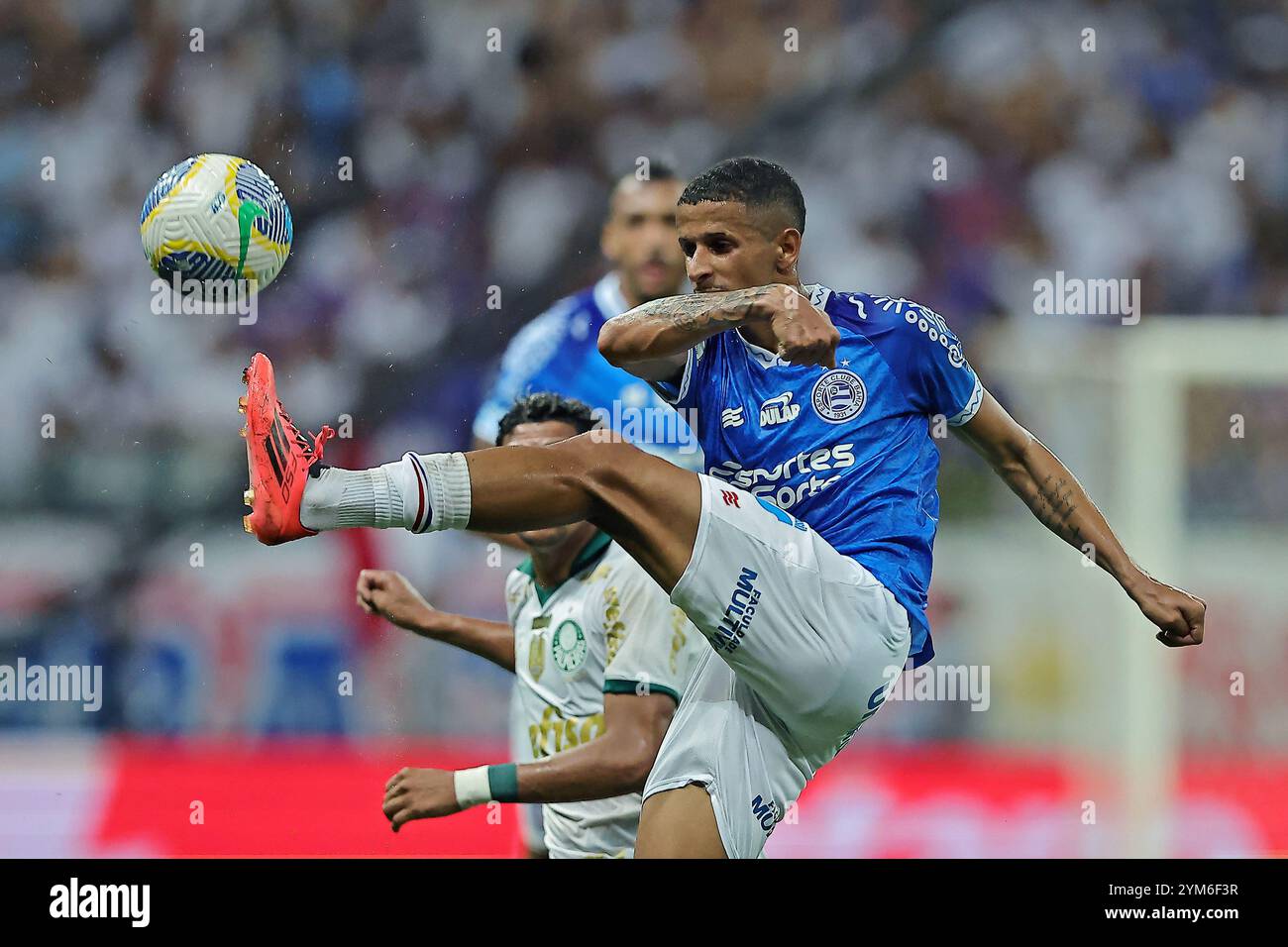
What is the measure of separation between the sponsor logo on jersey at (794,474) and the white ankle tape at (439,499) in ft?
2.59

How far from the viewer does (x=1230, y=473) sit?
6.98 m

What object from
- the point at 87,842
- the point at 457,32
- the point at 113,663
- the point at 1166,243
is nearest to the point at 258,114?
the point at 457,32

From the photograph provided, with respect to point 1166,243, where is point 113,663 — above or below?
below

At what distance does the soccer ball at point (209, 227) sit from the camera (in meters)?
3.84

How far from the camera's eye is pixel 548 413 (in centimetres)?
428

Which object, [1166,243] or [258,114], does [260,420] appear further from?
[1166,243]

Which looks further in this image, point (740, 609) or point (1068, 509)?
point (1068, 509)

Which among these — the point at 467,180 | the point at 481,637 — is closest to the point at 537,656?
the point at 481,637

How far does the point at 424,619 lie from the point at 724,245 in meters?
1.47

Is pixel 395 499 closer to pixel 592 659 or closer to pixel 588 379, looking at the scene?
pixel 592 659

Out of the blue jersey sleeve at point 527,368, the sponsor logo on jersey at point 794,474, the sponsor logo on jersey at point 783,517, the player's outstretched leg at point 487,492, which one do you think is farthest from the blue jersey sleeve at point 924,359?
the blue jersey sleeve at point 527,368

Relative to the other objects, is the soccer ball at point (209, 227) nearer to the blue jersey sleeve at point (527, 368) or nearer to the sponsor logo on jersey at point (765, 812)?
the sponsor logo on jersey at point (765, 812)

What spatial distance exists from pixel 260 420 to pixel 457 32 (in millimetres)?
6244

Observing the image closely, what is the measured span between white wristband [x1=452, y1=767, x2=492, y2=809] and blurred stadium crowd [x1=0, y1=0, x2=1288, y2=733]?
11.7ft
